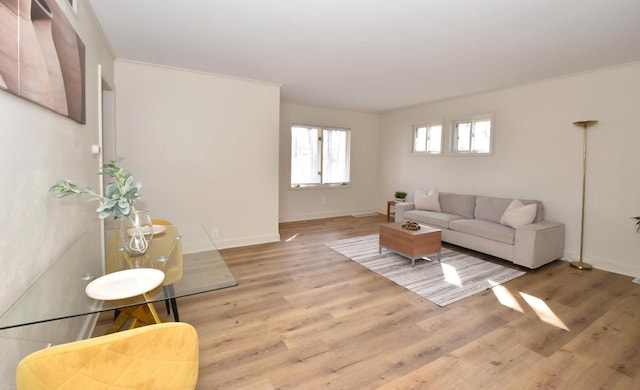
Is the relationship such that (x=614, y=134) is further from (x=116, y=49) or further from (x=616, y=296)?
(x=116, y=49)

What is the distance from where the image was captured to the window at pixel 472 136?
15.9ft

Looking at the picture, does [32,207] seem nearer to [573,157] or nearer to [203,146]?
[203,146]

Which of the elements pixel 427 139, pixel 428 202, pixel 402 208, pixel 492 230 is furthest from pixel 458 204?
pixel 427 139

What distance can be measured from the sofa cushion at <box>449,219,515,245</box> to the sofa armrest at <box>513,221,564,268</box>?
4.7 inches

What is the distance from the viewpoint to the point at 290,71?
3791 mm

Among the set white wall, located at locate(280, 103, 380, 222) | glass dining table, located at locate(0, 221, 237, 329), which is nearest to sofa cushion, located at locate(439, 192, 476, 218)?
white wall, located at locate(280, 103, 380, 222)

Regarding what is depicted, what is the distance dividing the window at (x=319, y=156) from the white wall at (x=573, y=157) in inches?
101

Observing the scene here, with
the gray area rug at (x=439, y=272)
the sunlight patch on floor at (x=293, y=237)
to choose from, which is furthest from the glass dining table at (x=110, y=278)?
the sunlight patch on floor at (x=293, y=237)

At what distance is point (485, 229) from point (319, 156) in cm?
364

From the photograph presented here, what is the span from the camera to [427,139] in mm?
5941

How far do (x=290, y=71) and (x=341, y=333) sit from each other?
10.4ft

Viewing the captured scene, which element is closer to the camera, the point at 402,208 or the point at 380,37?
the point at 380,37

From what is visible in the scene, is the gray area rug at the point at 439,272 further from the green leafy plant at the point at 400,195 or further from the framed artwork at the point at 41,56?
the framed artwork at the point at 41,56

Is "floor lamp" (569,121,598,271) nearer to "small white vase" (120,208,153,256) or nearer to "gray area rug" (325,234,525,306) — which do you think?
"gray area rug" (325,234,525,306)
